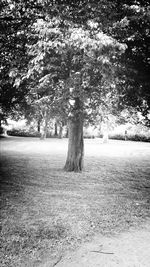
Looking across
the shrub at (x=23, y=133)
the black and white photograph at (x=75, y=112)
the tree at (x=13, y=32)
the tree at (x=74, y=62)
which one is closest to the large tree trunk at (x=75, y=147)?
the black and white photograph at (x=75, y=112)

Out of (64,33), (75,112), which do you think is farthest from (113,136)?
(64,33)

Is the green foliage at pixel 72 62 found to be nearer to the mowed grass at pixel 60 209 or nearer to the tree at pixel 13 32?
the tree at pixel 13 32

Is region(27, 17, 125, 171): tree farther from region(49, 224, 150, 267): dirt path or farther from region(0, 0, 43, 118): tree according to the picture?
region(49, 224, 150, 267): dirt path

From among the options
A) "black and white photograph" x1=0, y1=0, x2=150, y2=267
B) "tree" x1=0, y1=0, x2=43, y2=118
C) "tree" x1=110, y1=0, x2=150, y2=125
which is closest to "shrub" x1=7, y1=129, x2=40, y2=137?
"black and white photograph" x1=0, y1=0, x2=150, y2=267

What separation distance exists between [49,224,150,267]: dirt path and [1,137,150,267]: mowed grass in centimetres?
23

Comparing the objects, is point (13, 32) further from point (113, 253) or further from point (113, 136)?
point (113, 136)

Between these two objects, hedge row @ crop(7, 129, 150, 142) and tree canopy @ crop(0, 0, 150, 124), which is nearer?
tree canopy @ crop(0, 0, 150, 124)

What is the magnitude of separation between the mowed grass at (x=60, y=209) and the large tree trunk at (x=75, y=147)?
451 millimetres

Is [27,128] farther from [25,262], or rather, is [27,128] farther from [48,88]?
[25,262]

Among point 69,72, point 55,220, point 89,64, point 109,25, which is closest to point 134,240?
point 55,220

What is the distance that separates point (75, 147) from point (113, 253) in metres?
6.99

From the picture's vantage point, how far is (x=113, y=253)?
407 cm

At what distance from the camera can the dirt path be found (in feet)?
12.3

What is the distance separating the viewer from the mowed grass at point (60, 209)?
4.25 meters
